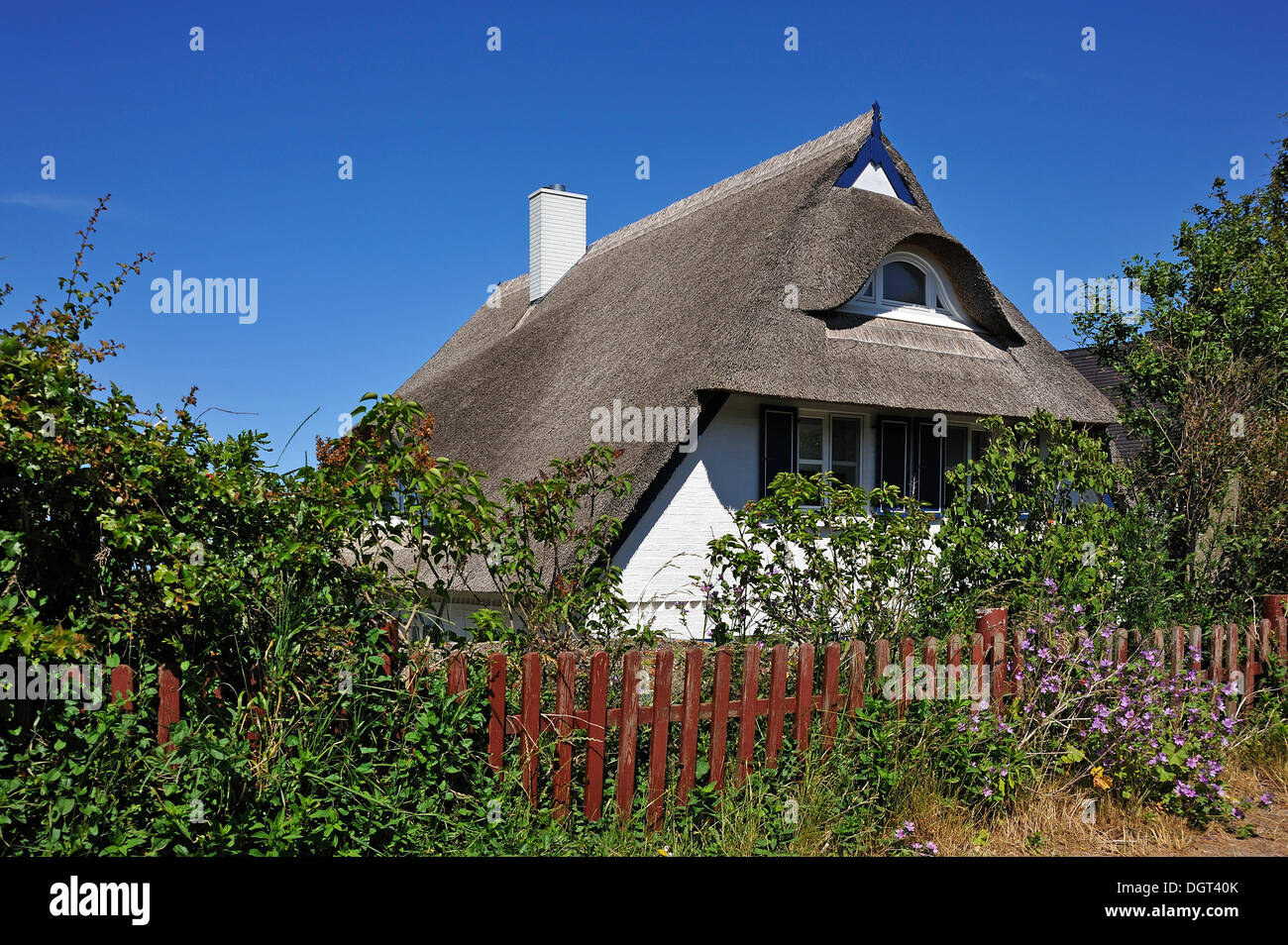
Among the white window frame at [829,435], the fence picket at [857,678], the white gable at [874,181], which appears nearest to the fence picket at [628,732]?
the fence picket at [857,678]

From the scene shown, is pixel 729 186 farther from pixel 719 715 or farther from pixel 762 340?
pixel 719 715

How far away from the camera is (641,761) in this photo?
4.59m

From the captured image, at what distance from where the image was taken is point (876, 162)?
12.9 meters

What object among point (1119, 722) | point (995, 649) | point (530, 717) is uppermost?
point (995, 649)

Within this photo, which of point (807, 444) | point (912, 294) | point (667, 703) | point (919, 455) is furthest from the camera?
point (912, 294)

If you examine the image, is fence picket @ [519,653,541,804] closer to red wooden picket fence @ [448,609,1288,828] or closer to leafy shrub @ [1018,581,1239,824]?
red wooden picket fence @ [448,609,1288,828]

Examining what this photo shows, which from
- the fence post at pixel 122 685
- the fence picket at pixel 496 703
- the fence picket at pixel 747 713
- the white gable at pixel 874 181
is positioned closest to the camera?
the fence post at pixel 122 685

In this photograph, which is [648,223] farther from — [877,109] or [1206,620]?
[1206,620]

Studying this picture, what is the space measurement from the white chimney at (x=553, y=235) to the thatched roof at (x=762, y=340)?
2747 mm

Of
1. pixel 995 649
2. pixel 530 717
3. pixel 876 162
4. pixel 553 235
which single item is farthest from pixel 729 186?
pixel 530 717

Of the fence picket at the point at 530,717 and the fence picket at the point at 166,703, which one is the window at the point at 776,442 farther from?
the fence picket at the point at 166,703

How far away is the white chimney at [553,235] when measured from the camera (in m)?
17.7

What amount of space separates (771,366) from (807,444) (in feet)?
5.07

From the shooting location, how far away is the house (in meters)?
10.0
